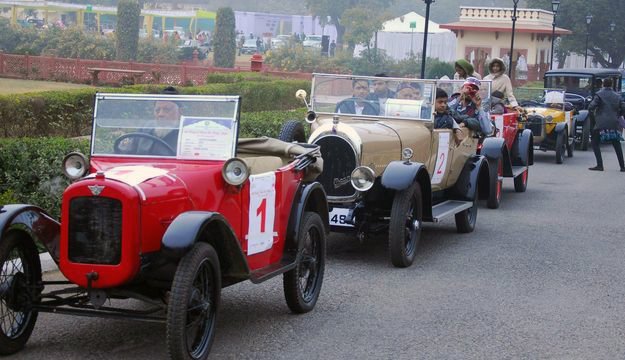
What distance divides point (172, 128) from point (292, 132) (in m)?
4.21

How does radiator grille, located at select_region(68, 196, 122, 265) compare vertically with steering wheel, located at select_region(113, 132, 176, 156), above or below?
below

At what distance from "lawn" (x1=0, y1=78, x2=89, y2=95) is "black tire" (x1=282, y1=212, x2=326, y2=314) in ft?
83.4

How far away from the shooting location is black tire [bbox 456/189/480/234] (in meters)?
10.7

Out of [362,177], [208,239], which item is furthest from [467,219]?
[208,239]

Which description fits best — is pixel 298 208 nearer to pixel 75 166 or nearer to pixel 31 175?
pixel 75 166

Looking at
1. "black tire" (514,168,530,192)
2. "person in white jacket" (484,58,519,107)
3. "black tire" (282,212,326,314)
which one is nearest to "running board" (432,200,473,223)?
"black tire" (282,212,326,314)

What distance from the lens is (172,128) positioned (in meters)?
6.20

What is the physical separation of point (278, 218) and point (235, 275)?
2.49 feet

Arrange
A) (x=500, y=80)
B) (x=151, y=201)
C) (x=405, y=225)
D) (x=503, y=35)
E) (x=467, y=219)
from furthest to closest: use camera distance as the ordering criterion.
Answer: (x=503, y=35)
(x=500, y=80)
(x=467, y=219)
(x=405, y=225)
(x=151, y=201)

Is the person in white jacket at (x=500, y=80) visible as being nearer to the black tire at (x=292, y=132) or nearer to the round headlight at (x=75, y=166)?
the black tire at (x=292, y=132)

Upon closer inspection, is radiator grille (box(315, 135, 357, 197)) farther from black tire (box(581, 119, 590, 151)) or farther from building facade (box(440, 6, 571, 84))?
building facade (box(440, 6, 571, 84))

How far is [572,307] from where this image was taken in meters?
7.43

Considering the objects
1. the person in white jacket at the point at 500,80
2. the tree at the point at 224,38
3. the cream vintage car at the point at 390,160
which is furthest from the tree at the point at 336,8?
the cream vintage car at the point at 390,160

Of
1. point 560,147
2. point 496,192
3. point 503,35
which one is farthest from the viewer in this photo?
point 503,35
